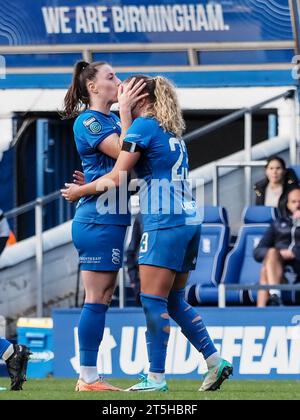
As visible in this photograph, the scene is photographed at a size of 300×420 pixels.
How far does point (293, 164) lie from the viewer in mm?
15344

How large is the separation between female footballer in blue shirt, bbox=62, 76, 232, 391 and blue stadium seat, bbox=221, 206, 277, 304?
575 centimetres

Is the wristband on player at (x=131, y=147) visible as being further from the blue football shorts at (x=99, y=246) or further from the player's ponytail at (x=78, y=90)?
the player's ponytail at (x=78, y=90)

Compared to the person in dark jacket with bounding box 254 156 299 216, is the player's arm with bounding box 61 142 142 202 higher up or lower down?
lower down

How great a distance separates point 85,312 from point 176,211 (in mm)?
866

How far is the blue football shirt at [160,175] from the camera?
328 inches

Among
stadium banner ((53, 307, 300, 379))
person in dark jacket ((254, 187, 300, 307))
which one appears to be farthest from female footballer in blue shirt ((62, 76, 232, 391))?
person in dark jacket ((254, 187, 300, 307))

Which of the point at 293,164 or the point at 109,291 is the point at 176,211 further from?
the point at 293,164

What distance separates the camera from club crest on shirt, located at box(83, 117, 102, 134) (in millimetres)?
8609

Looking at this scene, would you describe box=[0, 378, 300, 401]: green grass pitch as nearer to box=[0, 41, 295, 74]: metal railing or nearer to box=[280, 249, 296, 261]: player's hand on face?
box=[280, 249, 296, 261]: player's hand on face

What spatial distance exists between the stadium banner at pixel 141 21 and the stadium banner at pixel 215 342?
4.42 meters

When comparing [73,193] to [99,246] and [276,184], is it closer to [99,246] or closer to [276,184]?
[99,246]

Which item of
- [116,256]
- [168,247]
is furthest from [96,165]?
[168,247]

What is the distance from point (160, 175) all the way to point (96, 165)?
0.51 meters

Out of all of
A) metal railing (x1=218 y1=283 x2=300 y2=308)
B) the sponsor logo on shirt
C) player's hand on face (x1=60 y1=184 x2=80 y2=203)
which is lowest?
metal railing (x1=218 y1=283 x2=300 y2=308)
